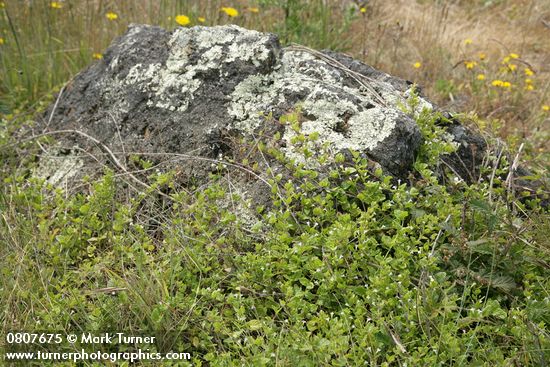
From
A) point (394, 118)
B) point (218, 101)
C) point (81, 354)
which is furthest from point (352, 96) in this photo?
point (81, 354)

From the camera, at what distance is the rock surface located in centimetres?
286

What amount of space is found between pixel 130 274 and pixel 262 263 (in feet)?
1.72

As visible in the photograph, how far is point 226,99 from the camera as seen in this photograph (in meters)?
3.12

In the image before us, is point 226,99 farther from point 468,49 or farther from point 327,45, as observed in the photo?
point 468,49

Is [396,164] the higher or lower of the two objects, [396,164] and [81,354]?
the higher

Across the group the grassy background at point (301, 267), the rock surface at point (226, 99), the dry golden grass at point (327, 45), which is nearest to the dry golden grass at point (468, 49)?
the dry golden grass at point (327, 45)

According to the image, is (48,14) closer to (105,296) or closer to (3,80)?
(3,80)

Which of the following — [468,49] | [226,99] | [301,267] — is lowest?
[468,49]

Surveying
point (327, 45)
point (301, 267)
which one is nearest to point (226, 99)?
point (301, 267)

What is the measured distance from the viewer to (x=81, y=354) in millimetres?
2158

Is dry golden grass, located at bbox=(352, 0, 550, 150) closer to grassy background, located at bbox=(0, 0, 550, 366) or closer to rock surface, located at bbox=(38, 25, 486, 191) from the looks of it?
rock surface, located at bbox=(38, 25, 486, 191)

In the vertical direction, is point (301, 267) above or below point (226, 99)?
below

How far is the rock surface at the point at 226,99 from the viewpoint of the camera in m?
2.86

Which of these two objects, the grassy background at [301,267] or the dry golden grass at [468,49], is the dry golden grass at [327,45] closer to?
the dry golden grass at [468,49]
